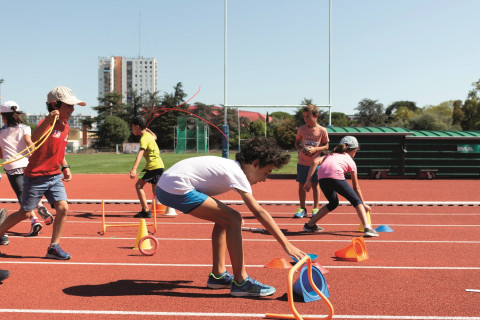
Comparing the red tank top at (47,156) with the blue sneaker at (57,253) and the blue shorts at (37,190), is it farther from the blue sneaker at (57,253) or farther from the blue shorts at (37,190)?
the blue sneaker at (57,253)

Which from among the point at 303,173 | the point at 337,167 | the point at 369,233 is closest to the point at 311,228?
the point at 369,233

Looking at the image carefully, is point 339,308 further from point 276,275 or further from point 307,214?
point 307,214

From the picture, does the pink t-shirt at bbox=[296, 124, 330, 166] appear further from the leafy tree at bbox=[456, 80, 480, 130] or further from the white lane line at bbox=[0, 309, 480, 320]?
the leafy tree at bbox=[456, 80, 480, 130]

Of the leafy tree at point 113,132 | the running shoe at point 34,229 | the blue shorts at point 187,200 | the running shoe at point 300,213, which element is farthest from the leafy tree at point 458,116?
the blue shorts at point 187,200

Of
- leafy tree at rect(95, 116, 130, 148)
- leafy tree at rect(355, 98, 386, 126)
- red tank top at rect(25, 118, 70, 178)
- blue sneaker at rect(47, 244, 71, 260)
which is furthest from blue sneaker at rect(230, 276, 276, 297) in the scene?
leafy tree at rect(355, 98, 386, 126)

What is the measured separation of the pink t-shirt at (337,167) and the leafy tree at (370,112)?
9161 centimetres

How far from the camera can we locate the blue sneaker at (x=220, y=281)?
435cm

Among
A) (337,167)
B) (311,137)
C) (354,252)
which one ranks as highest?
(311,137)

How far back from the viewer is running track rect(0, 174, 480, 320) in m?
3.80

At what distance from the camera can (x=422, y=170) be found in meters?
19.8

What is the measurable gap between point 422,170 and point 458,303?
16.8 m

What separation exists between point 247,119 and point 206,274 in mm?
69320

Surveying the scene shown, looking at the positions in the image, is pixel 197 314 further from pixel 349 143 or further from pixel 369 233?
pixel 349 143

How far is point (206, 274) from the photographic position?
16.0ft
